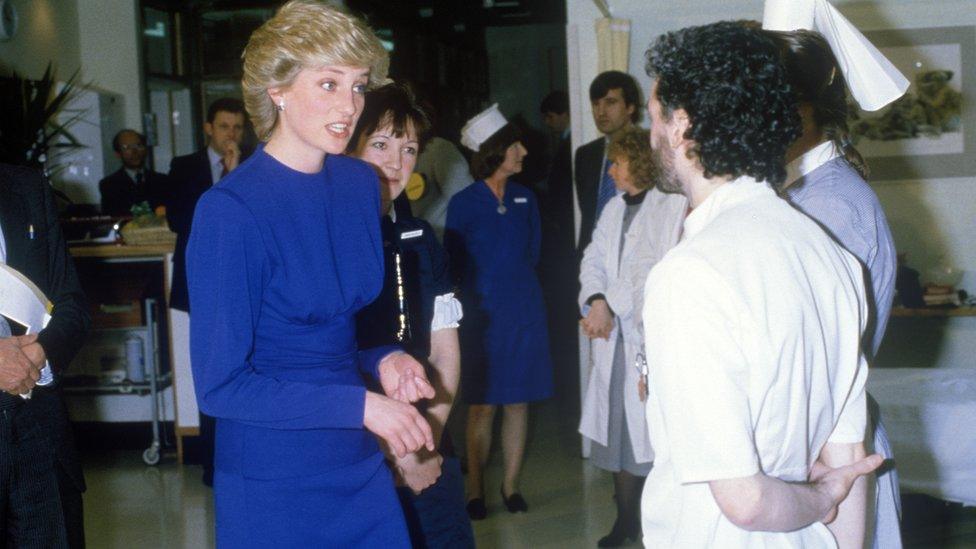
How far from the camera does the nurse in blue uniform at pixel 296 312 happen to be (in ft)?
4.71

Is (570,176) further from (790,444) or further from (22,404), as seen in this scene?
(790,444)

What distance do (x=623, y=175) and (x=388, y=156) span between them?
169 cm

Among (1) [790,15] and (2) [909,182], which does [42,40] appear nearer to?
(2) [909,182]

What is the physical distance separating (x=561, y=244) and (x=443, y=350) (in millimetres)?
3984

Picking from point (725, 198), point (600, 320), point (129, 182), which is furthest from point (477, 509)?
point (129, 182)

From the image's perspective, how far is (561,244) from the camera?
5926 millimetres

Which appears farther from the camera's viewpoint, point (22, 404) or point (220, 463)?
point (22, 404)

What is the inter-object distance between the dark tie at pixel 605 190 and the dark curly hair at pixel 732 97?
9.52 ft

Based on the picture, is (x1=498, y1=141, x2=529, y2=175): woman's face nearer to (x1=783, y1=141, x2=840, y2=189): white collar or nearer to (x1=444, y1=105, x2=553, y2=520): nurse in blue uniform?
(x1=444, y1=105, x2=553, y2=520): nurse in blue uniform

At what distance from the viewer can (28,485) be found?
6.65ft

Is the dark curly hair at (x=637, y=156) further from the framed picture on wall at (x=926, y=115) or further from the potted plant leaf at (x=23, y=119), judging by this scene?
the potted plant leaf at (x=23, y=119)

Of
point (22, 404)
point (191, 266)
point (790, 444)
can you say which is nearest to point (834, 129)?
point (790, 444)

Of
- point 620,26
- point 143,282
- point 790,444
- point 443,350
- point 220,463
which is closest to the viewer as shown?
point 790,444

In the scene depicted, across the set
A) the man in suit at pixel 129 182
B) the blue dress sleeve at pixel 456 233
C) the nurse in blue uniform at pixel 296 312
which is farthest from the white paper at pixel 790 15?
the man in suit at pixel 129 182
